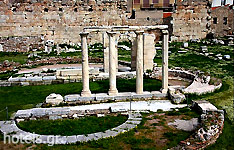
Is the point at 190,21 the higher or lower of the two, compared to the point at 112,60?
higher

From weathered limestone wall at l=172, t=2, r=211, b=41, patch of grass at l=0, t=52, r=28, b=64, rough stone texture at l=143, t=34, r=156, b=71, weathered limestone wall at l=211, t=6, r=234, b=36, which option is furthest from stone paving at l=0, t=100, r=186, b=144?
weathered limestone wall at l=211, t=6, r=234, b=36

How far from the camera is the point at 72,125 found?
11.4 meters

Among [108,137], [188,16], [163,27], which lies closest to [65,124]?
[108,137]

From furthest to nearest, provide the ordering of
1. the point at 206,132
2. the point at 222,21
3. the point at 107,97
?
1. the point at 222,21
2. the point at 107,97
3. the point at 206,132

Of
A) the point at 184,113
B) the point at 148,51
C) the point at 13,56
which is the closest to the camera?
the point at 184,113

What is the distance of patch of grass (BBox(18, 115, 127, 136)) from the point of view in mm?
10695

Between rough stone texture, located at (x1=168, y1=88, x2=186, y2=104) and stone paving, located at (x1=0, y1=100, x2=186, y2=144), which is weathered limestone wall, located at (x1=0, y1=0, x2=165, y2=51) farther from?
rough stone texture, located at (x1=168, y1=88, x2=186, y2=104)

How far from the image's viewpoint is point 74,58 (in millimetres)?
27219

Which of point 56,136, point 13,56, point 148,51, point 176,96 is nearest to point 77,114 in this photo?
point 56,136

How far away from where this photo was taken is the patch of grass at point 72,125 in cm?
1070

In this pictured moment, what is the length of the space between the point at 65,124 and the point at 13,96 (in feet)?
19.9

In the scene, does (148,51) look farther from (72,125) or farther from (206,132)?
(206,132)

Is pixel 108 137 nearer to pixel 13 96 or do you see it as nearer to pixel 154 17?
pixel 13 96

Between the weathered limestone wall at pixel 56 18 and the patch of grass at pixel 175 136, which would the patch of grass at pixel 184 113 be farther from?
the weathered limestone wall at pixel 56 18
